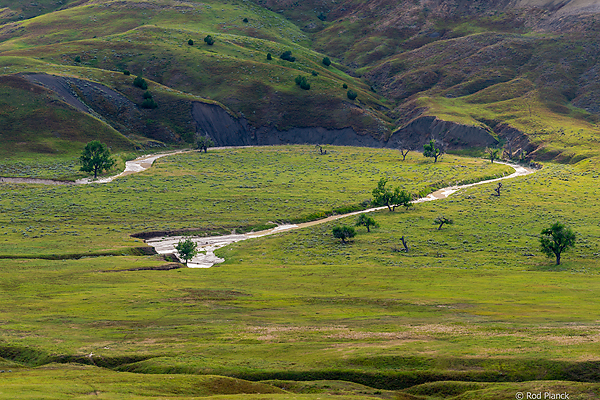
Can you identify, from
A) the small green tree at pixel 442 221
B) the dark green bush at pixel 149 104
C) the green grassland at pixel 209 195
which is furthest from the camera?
the dark green bush at pixel 149 104

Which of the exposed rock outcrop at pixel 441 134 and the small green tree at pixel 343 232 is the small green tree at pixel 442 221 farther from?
the exposed rock outcrop at pixel 441 134

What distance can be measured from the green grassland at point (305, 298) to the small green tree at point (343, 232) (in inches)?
62.0

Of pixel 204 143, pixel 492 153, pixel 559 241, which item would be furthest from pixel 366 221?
pixel 492 153

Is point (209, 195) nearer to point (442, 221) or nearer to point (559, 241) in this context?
point (442, 221)

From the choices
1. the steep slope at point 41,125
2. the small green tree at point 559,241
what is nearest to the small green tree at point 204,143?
the steep slope at point 41,125

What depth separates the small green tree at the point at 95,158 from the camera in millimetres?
120062

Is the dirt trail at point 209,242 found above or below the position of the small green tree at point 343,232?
below

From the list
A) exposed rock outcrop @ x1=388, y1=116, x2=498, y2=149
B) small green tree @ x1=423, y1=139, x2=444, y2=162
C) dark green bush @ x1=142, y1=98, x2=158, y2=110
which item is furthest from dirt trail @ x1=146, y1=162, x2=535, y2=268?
dark green bush @ x1=142, y1=98, x2=158, y2=110

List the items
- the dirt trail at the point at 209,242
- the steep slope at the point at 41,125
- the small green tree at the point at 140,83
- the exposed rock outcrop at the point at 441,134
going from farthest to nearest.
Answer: the small green tree at the point at 140,83
the exposed rock outcrop at the point at 441,134
the steep slope at the point at 41,125
the dirt trail at the point at 209,242

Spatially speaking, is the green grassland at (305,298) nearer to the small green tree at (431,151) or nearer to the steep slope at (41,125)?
the steep slope at (41,125)

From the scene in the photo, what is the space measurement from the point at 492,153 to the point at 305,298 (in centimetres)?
11894

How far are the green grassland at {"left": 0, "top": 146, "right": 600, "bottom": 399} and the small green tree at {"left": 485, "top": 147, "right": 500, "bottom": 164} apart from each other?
4021cm

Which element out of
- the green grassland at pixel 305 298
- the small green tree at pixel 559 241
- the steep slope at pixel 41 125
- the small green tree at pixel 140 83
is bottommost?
the green grassland at pixel 305 298

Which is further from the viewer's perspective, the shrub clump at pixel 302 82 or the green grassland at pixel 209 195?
the shrub clump at pixel 302 82
